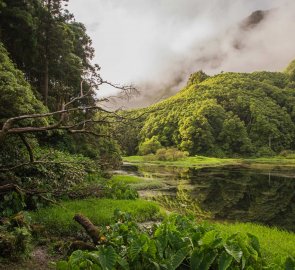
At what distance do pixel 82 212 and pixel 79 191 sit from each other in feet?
13.4

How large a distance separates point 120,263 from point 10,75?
12.9 m

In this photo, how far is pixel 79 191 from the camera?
11.5 metres

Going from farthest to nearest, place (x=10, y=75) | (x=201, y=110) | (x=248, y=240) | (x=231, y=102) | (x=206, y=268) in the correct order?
(x=231, y=102) → (x=201, y=110) → (x=10, y=75) → (x=248, y=240) → (x=206, y=268)

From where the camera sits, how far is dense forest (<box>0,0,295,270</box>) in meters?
7.93

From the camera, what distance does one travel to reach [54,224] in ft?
42.8

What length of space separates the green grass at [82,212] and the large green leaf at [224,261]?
5.24 m

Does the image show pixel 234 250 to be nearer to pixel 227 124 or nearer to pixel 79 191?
pixel 79 191

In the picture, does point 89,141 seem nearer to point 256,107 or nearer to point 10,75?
point 10,75

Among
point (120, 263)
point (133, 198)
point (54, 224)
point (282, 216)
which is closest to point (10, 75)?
point (54, 224)

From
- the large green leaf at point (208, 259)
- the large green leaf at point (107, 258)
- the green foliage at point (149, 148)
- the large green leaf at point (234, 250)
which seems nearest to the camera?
the large green leaf at point (107, 258)

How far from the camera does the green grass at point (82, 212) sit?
42.4ft

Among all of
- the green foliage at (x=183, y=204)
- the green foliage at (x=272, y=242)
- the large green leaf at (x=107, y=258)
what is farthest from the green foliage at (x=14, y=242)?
the green foliage at (x=183, y=204)

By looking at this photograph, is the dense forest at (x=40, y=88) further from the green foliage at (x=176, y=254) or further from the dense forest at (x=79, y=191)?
the green foliage at (x=176, y=254)

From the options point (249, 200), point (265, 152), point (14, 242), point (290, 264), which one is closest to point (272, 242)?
point (290, 264)
